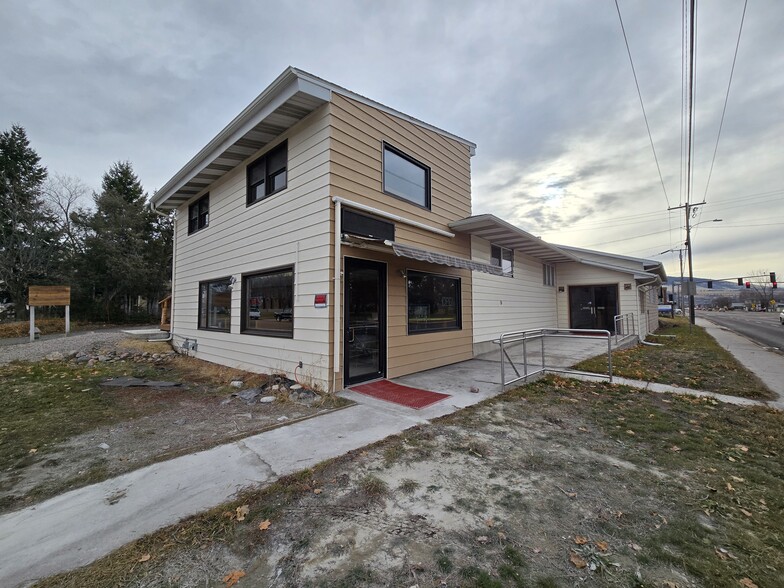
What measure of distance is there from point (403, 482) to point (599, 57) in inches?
396

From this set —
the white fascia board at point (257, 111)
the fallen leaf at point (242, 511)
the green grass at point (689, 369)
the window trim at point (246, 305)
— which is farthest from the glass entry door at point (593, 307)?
the fallen leaf at point (242, 511)

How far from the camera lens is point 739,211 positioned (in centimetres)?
2427

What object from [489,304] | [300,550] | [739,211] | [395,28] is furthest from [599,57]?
[739,211]

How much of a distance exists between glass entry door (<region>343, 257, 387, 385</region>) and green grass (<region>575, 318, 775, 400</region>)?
4804mm

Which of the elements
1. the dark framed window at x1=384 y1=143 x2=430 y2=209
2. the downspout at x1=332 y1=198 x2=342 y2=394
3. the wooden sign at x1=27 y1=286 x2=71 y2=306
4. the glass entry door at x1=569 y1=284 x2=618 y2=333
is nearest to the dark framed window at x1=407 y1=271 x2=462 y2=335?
the dark framed window at x1=384 y1=143 x2=430 y2=209

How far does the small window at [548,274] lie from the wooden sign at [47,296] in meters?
18.1

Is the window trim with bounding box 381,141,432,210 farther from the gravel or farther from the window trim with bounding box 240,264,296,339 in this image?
the gravel

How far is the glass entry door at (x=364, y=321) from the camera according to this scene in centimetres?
593

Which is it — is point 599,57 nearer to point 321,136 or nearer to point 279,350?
point 321,136

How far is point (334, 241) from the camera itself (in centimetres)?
561

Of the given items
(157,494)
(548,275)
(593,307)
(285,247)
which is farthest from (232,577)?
(593,307)

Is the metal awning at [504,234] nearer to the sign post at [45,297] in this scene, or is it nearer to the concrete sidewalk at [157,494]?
the concrete sidewalk at [157,494]

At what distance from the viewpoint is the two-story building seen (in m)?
5.74

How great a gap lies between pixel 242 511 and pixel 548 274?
46.8 feet
